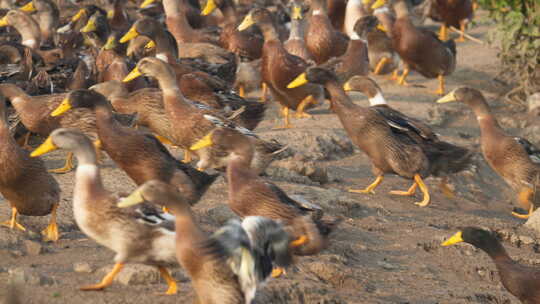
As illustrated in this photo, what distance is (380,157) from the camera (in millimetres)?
8273

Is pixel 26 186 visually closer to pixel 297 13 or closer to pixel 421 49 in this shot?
pixel 297 13

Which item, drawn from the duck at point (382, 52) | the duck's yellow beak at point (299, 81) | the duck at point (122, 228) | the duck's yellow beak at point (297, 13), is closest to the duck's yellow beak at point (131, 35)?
the duck's yellow beak at point (299, 81)

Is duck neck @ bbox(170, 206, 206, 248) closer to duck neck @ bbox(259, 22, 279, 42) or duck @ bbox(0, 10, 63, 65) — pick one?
duck neck @ bbox(259, 22, 279, 42)

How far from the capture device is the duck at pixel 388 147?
8219 millimetres

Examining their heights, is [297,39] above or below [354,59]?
below

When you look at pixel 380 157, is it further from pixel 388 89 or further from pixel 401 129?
pixel 388 89

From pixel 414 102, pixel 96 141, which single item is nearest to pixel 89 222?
pixel 96 141

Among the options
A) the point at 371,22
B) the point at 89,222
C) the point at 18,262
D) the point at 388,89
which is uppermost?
the point at 89,222

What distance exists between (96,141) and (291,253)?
2.71m

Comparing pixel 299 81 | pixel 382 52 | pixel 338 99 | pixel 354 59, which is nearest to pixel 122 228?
pixel 338 99

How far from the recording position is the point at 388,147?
8.23m

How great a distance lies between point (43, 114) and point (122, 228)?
9.41 ft

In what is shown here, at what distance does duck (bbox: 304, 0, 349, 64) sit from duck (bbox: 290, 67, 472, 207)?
318cm

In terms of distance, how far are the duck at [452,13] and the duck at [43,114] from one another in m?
8.61
